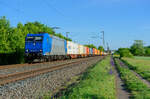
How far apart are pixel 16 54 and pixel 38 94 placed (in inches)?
879

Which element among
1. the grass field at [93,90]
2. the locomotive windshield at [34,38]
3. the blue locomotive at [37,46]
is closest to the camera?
the grass field at [93,90]

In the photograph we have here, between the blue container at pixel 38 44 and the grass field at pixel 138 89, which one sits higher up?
the blue container at pixel 38 44

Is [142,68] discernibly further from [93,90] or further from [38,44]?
[93,90]

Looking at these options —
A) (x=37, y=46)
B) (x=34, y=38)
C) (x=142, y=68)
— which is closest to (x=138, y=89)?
(x=142, y=68)

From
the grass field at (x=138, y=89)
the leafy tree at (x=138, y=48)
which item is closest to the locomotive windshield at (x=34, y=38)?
the grass field at (x=138, y=89)

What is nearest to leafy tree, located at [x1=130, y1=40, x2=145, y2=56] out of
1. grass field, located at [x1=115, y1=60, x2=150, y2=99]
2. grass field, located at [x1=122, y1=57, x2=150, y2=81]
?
grass field, located at [x1=122, y1=57, x2=150, y2=81]

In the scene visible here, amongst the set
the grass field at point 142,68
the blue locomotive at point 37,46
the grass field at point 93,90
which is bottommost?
the grass field at point 142,68

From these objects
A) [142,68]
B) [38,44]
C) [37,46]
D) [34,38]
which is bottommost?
[142,68]

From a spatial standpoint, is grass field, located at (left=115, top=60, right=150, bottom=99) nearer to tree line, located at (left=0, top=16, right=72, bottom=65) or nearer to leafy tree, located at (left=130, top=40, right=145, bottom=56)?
tree line, located at (left=0, top=16, right=72, bottom=65)

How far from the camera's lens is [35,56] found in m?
22.8

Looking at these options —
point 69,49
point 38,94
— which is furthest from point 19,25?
point 38,94

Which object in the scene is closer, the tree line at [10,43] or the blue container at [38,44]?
the blue container at [38,44]

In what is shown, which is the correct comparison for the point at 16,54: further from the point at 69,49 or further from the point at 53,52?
the point at 69,49

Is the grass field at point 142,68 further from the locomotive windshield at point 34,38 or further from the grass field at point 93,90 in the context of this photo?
Answer: the locomotive windshield at point 34,38
